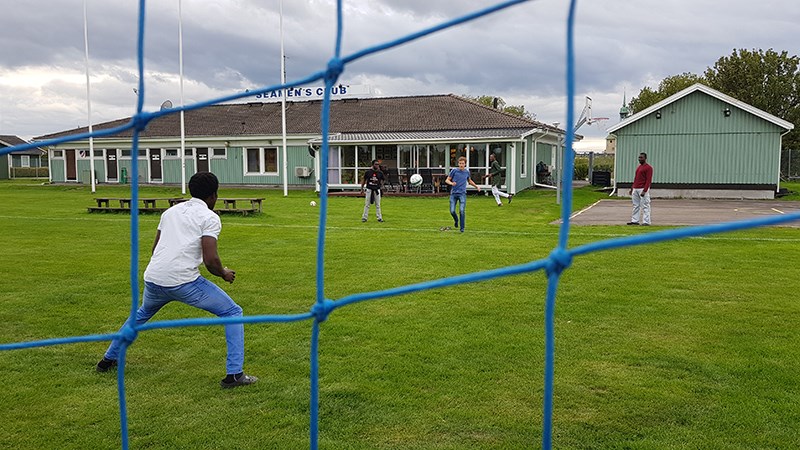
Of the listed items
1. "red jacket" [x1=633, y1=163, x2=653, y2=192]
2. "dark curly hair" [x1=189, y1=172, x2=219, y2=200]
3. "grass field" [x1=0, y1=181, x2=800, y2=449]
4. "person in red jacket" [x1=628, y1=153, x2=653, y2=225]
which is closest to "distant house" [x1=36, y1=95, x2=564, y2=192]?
"person in red jacket" [x1=628, y1=153, x2=653, y2=225]

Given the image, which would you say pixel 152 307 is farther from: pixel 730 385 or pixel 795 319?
pixel 795 319

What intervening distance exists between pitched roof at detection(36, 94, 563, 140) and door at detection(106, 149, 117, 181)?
141cm

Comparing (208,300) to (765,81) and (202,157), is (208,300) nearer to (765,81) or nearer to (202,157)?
(202,157)

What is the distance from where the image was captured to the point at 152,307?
16.2ft

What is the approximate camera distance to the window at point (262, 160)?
36.9 metres

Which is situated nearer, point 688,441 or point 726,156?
point 688,441

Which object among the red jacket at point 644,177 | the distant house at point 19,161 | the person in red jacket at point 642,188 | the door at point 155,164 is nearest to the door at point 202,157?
the door at point 155,164

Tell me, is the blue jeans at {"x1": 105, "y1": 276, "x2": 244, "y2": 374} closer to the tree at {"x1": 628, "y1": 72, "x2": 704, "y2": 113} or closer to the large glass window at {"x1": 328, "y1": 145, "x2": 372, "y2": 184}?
the large glass window at {"x1": 328, "y1": 145, "x2": 372, "y2": 184}

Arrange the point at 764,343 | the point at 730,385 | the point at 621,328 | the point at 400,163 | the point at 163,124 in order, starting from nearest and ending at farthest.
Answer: the point at 730,385 < the point at 764,343 < the point at 621,328 < the point at 400,163 < the point at 163,124

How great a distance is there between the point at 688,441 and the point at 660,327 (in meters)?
2.56

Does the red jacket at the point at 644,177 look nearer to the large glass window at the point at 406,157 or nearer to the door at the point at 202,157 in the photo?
the large glass window at the point at 406,157

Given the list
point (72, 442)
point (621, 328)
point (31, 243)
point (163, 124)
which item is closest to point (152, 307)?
point (72, 442)

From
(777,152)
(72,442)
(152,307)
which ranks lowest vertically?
(72,442)

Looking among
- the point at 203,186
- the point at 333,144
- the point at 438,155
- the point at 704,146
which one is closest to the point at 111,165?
the point at 333,144
